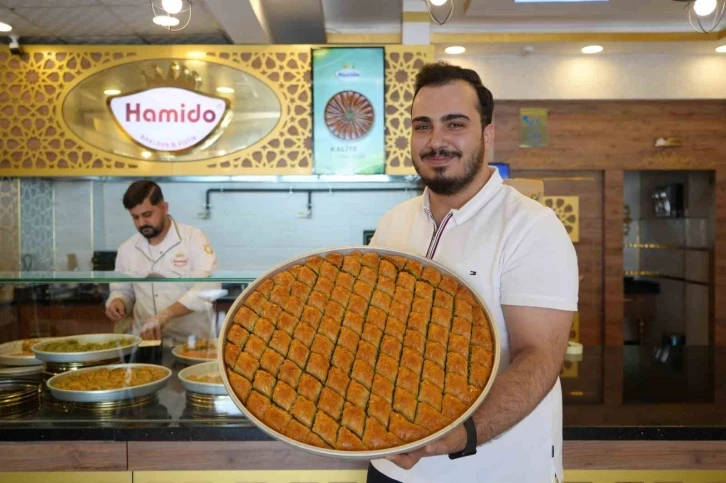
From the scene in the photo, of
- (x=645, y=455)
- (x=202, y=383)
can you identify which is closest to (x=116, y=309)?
(x=202, y=383)

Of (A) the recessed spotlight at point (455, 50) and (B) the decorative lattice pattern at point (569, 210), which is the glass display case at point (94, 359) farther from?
(B) the decorative lattice pattern at point (569, 210)

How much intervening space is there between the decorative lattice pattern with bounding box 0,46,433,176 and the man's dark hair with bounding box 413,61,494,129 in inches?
106

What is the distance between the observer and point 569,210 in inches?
186

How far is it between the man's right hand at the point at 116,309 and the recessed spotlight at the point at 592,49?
3779mm

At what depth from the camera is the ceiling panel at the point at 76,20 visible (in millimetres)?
3822

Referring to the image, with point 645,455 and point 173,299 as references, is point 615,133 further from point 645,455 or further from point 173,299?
point 173,299

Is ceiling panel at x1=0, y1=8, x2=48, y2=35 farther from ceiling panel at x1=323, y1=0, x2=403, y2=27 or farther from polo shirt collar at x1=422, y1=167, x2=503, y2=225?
polo shirt collar at x1=422, y1=167, x2=503, y2=225

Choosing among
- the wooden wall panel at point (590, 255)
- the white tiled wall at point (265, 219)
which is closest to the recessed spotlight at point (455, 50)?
the wooden wall panel at point (590, 255)

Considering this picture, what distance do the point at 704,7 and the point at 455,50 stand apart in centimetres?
225

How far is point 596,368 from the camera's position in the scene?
229 cm

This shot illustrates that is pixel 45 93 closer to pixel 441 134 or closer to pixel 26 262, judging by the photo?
pixel 26 262

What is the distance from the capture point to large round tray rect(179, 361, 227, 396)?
1.67 m

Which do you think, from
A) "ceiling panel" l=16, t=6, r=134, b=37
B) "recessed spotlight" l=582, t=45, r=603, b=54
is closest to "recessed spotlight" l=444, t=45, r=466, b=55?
"recessed spotlight" l=582, t=45, r=603, b=54

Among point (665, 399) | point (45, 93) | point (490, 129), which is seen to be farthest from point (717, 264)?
point (45, 93)
